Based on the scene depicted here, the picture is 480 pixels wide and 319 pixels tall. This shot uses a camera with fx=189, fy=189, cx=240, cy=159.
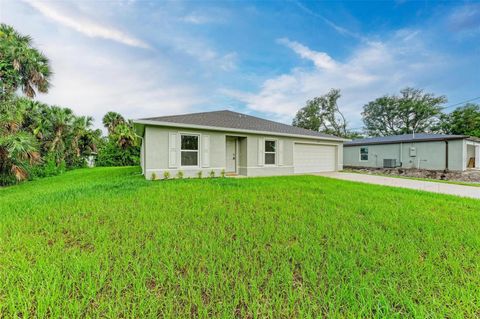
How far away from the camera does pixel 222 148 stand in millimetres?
9547

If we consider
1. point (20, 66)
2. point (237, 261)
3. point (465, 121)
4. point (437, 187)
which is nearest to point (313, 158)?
point (437, 187)

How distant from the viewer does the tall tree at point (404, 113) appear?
26.0 meters

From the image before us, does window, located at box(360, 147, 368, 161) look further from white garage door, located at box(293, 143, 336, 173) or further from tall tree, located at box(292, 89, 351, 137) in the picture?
tall tree, located at box(292, 89, 351, 137)

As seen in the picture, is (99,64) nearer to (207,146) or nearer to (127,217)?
→ (207,146)

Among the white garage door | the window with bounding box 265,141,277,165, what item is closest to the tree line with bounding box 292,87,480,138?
the white garage door

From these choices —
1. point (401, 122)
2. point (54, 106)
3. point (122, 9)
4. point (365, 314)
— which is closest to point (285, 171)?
point (365, 314)

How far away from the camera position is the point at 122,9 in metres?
8.19

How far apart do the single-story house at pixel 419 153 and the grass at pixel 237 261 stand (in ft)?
41.2

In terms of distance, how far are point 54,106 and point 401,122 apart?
140 ft

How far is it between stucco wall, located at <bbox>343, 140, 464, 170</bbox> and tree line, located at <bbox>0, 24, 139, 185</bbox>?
22.6 metres

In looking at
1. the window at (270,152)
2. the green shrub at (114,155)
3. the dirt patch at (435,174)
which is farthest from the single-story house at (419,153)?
the green shrub at (114,155)

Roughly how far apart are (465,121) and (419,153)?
54.2ft

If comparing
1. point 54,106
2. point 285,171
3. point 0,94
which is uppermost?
point 54,106

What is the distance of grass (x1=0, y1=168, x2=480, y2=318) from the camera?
1744mm
